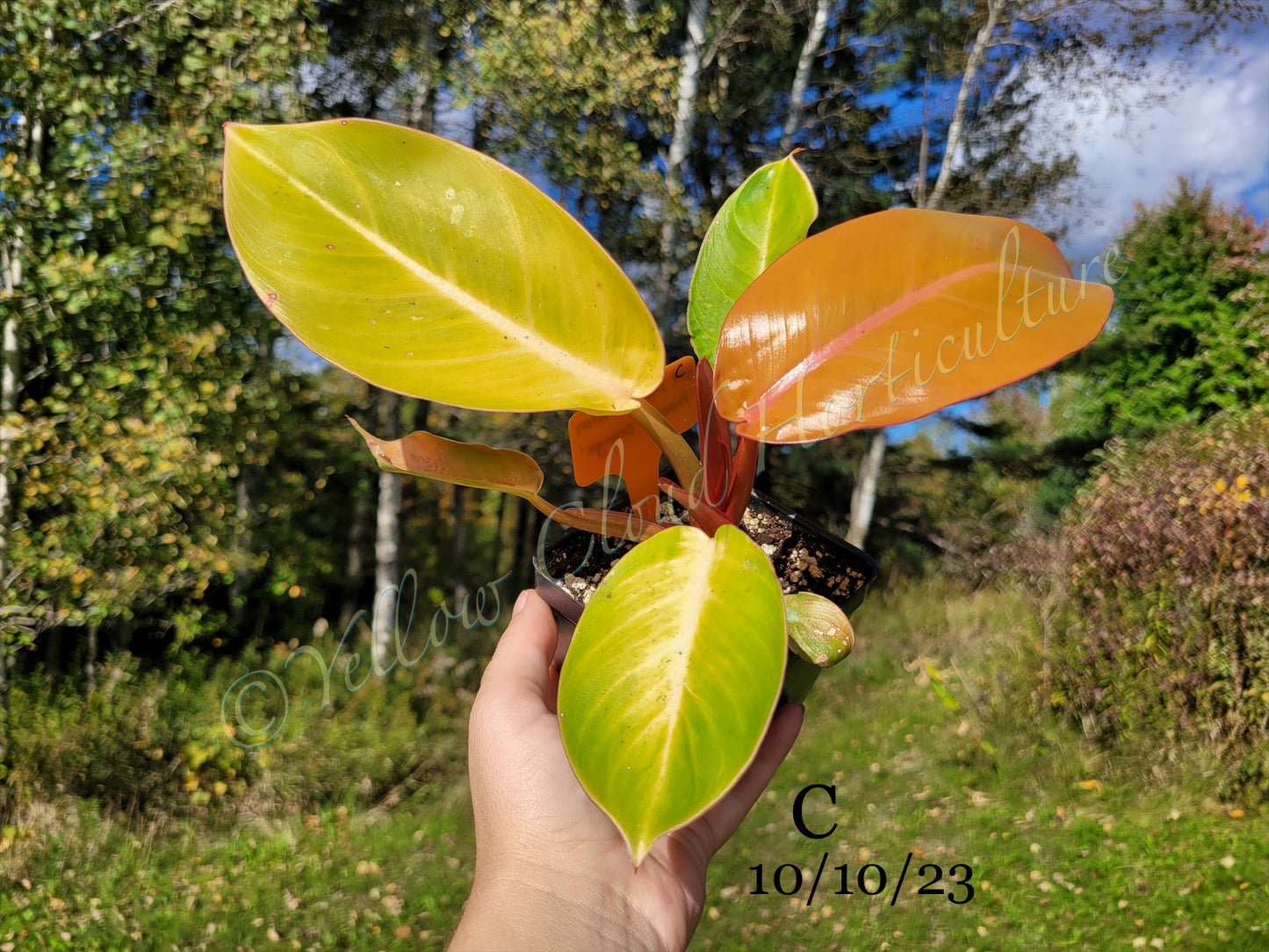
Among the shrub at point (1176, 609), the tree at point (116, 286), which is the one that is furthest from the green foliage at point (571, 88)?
the shrub at point (1176, 609)

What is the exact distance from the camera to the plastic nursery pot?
835 millimetres

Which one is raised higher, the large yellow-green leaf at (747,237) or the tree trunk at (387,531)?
the large yellow-green leaf at (747,237)

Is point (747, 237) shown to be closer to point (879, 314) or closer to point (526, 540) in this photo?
point (879, 314)

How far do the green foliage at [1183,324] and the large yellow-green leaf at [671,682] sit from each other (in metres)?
6.82

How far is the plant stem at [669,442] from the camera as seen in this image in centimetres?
60

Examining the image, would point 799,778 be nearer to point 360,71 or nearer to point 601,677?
point 601,677

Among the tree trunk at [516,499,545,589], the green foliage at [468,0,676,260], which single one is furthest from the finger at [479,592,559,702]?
the tree trunk at [516,499,545,589]

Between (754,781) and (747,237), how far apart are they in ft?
1.98

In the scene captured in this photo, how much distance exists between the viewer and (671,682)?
461mm

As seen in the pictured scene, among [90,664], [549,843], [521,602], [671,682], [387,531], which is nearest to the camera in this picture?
[671,682]

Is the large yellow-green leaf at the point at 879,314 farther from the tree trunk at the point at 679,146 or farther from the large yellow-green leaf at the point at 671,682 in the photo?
the tree trunk at the point at 679,146

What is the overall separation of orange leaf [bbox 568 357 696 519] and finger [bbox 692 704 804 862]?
0.32 m

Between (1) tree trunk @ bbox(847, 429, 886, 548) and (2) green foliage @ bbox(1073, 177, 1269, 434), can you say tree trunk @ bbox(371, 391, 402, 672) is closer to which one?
(1) tree trunk @ bbox(847, 429, 886, 548)

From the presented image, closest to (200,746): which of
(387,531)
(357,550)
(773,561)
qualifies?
(387,531)
